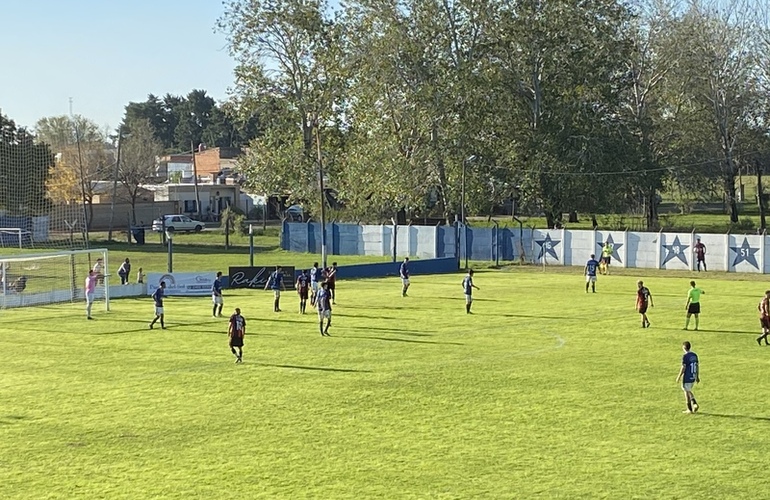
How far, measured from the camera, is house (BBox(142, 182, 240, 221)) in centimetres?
11338

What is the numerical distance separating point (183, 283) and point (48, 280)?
11.4 m

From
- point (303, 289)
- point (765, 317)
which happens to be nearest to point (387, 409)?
point (765, 317)

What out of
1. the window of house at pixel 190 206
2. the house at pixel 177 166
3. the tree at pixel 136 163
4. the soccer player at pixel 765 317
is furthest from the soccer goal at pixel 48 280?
the house at pixel 177 166

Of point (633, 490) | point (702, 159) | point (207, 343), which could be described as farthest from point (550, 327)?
point (702, 159)

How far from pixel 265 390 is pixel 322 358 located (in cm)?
463

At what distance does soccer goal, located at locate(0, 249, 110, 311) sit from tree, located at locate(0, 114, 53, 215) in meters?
5.52

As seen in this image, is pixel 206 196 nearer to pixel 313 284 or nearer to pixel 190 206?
pixel 190 206

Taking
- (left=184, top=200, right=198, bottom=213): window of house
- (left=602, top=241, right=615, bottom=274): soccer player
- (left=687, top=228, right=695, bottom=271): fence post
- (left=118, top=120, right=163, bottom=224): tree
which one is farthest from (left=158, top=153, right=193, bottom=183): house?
(left=687, top=228, right=695, bottom=271): fence post

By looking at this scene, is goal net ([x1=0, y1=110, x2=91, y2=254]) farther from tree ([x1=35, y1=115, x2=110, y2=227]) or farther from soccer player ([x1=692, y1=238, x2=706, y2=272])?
soccer player ([x1=692, y1=238, x2=706, y2=272])

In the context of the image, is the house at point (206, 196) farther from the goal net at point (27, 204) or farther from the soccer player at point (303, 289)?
the soccer player at point (303, 289)

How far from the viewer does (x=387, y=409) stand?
21.6 metres

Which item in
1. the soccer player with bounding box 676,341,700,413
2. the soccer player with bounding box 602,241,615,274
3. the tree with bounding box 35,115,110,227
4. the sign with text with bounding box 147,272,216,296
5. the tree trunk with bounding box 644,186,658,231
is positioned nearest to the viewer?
the soccer player with bounding box 676,341,700,413

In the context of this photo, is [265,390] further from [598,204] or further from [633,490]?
[598,204]

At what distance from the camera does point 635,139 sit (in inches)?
2842
